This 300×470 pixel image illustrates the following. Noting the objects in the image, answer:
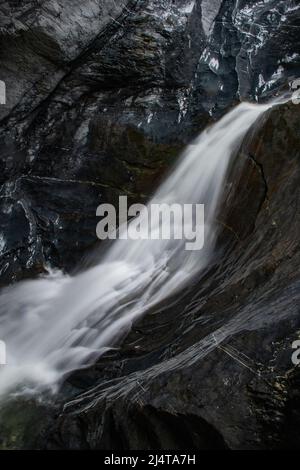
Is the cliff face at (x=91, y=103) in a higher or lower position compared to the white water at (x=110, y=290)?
higher

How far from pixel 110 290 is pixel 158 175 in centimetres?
250

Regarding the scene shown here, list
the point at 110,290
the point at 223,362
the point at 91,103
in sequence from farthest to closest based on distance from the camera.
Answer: the point at 91,103 → the point at 110,290 → the point at 223,362

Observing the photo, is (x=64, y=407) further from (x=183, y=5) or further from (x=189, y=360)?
(x=183, y=5)

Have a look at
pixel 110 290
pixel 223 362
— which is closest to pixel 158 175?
pixel 110 290

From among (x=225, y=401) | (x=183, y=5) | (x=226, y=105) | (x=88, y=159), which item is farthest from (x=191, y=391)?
(x=183, y=5)

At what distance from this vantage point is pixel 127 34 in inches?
339

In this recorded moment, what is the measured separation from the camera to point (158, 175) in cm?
813

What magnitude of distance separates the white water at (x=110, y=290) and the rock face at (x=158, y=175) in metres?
0.33

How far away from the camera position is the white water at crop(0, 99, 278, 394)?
543 centimetres

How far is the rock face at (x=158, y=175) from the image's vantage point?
10.8 ft

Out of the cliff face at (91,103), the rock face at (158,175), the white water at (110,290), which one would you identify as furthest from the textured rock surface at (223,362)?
the cliff face at (91,103)

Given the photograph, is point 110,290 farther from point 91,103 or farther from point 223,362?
point 91,103

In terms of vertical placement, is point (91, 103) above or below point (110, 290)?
→ above

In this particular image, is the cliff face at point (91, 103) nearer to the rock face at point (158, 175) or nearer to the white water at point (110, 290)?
the rock face at point (158, 175)
